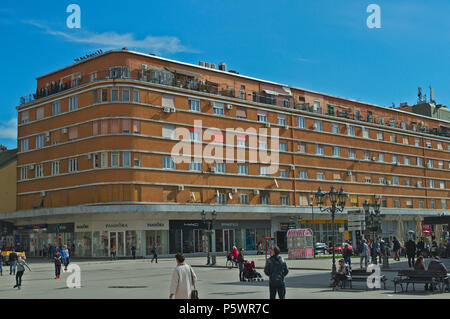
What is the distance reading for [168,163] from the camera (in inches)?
2140

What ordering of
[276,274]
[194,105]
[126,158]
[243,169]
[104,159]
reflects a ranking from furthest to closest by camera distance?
[243,169] < [194,105] < [104,159] < [126,158] < [276,274]

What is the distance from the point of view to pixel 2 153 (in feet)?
243

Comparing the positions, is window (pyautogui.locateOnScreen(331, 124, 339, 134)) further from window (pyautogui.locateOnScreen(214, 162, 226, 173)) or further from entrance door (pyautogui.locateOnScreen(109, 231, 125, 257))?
entrance door (pyautogui.locateOnScreen(109, 231, 125, 257))

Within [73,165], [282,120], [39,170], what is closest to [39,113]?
[39,170]

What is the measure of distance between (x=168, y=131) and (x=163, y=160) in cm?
287

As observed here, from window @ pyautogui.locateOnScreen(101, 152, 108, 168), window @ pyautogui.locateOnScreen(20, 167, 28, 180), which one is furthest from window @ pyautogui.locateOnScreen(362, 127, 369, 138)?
window @ pyautogui.locateOnScreen(20, 167, 28, 180)

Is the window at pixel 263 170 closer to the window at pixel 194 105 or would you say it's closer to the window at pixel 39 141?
the window at pixel 194 105

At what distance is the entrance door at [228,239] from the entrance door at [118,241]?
36.5 ft

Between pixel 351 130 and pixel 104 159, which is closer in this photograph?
pixel 104 159

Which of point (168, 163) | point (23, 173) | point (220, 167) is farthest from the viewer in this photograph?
point (23, 173)

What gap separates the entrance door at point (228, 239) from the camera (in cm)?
5866

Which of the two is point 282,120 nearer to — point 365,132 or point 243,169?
point 243,169

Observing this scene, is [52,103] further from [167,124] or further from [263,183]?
[263,183]

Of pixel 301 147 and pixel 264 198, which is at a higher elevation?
pixel 301 147
